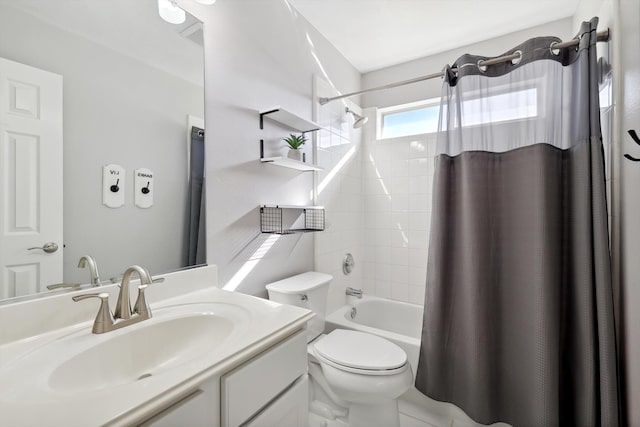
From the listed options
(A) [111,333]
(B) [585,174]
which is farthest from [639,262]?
(A) [111,333]

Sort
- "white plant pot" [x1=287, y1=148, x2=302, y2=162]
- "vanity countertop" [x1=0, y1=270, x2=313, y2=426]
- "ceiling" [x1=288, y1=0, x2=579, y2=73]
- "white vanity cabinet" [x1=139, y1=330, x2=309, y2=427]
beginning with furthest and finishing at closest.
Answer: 1. "ceiling" [x1=288, y1=0, x2=579, y2=73]
2. "white plant pot" [x1=287, y1=148, x2=302, y2=162]
3. "white vanity cabinet" [x1=139, y1=330, x2=309, y2=427]
4. "vanity countertop" [x1=0, y1=270, x2=313, y2=426]

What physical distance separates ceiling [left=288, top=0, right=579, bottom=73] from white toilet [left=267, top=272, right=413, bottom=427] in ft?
5.72

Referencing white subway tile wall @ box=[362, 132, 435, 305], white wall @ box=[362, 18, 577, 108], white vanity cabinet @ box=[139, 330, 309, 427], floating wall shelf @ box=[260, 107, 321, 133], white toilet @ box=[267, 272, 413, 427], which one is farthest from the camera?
white subway tile wall @ box=[362, 132, 435, 305]

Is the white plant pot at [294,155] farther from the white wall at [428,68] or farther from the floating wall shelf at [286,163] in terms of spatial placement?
the white wall at [428,68]

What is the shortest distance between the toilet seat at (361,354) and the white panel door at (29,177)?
114 cm

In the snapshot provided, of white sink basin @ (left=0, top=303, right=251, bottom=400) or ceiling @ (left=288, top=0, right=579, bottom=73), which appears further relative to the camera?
ceiling @ (left=288, top=0, right=579, bottom=73)

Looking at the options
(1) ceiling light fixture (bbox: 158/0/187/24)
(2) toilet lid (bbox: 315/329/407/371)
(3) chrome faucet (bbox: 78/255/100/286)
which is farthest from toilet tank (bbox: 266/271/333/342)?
(1) ceiling light fixture (bbox: 158/0/187/24)

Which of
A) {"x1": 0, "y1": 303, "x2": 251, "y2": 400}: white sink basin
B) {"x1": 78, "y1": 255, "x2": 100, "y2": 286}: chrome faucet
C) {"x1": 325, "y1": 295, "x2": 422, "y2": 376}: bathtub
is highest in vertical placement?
{"x1": 78, "y1": 255, "x2": 100, "y2": 286}: chrome faucet

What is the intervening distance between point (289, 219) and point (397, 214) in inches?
45.0

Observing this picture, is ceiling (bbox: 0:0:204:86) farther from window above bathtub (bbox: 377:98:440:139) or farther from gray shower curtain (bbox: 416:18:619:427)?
window above bathtub (bbox: 377:98:440:139)

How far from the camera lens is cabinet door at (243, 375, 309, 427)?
2.67ft

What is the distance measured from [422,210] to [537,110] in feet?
3.81

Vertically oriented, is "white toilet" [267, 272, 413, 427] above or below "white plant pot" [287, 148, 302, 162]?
below

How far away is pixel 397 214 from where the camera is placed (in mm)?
2574
